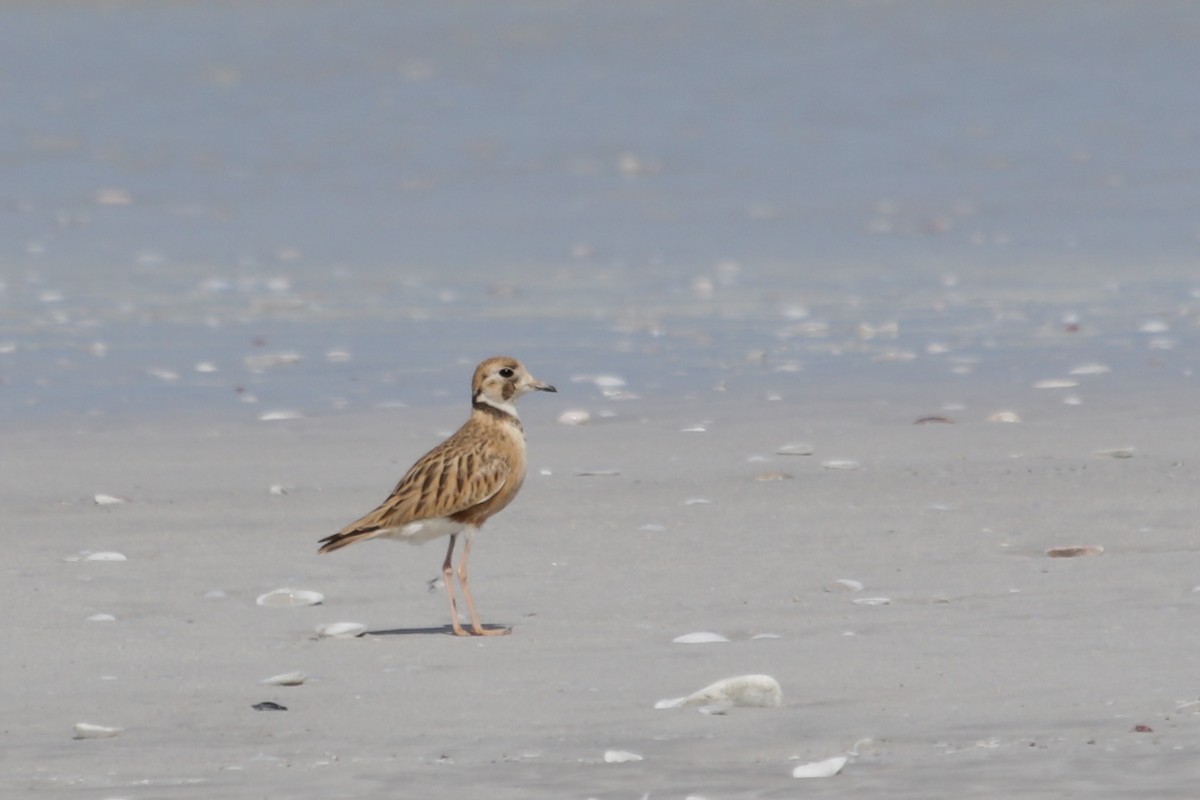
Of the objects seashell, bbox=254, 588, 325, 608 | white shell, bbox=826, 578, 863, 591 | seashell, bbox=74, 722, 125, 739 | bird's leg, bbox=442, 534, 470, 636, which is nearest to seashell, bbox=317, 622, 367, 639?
bird's leg, bbox=442, 534, 470, 636

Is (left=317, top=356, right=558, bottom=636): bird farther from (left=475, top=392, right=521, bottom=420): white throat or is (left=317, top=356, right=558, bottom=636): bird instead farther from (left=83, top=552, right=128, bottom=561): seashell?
(left=83, top=552, right=128, bottom=561): seashell

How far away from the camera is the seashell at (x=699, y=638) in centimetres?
771

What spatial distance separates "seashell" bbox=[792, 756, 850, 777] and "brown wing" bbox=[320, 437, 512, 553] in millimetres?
2810

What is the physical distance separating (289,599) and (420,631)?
22.2 inches

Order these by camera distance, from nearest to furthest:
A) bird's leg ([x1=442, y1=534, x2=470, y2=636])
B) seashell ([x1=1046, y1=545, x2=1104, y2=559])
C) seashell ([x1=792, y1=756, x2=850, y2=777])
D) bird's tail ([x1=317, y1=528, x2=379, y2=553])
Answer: seashell ([x1=792, y1=756, x2=850, y2=777]) < bird's leg ([x1=442, y1=534, x2=470, y2=636]) < bird's tail ([x1=317, y1=528, x2=379, y2=553]) < seashell ([x1=1046, y1=545, x2=1104, y2=559])

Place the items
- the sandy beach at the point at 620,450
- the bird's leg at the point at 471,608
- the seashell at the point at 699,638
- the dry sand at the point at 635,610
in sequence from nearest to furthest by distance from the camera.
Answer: the dry sand at the point at 635,610, the sandy beach at the point at 620,450, the seashell at the point at 699,638, the bird's leg at the point at 471,608

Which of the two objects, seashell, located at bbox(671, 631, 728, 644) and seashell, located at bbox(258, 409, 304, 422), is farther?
seashell, located at bbox(258, 409, 304, 422)

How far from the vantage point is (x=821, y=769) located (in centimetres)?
589

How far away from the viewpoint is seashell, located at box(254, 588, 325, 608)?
8.52 meters

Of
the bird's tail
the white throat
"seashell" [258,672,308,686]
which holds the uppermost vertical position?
the white throat

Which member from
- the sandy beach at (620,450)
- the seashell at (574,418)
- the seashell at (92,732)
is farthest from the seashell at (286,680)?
the seashell at (574,418)

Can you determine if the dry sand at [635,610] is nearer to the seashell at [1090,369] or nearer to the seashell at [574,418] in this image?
the seashell at [574,418]

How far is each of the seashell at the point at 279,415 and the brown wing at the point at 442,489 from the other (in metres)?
4.19

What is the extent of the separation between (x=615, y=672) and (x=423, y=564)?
2359 mm
